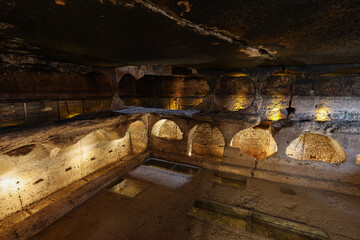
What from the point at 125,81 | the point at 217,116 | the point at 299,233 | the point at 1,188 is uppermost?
the point at 125,81

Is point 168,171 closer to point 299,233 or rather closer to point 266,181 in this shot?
point 266,181

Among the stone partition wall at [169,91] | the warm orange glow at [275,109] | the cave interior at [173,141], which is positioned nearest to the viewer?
the cave interior at [173,141]

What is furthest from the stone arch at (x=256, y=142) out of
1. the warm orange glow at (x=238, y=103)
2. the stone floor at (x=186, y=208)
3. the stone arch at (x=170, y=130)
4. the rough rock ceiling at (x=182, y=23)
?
the rough rock ceiling at (x=182, y=23)

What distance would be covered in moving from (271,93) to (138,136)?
10.6 meters

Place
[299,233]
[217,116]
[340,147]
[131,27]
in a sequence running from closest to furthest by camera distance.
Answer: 1. [131,27]
2. [299,233]
3. [340,147]
4. [217,116]

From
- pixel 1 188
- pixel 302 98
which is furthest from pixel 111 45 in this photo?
pixel 302 98

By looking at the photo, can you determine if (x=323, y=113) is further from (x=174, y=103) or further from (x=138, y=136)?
(x=138, y=136)

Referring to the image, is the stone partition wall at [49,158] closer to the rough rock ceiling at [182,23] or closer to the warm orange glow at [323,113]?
the rough rock ceiling at [182,23]

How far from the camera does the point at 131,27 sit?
2.47 meters

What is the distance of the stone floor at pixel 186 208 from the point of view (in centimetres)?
443

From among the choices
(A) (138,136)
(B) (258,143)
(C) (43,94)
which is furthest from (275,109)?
(C) (43,94)

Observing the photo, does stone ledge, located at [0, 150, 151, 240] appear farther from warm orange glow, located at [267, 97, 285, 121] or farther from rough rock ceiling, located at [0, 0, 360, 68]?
warm orange glow, located at [267, 97, 285, 121]

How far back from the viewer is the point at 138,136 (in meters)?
9.05

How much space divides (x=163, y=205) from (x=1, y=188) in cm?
481
